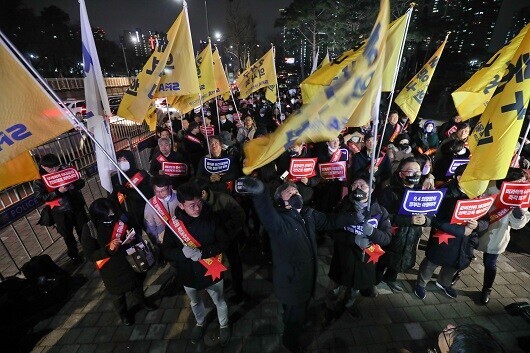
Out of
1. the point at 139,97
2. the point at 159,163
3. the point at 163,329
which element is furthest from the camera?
the point at 159,163

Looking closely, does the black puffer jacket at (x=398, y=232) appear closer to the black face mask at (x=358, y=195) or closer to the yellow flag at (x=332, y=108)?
the black face mask at (x=358, y=195)

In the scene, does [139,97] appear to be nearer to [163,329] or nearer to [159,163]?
[159,163]

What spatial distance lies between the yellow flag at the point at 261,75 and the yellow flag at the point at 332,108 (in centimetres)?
654

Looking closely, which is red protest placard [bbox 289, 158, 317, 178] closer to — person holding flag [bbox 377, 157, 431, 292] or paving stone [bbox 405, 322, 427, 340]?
person holding flag [bbox 377, 157, 431, 292]

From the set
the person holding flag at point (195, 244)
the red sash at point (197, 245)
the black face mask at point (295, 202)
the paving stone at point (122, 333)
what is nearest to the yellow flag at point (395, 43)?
the black face mask at point (295, 202)

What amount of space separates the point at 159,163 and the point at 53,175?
5.50ft

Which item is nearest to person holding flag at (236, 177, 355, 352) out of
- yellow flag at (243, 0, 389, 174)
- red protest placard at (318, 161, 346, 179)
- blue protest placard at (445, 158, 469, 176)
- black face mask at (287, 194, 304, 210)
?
black face mask at (287, 194, 304, 210)

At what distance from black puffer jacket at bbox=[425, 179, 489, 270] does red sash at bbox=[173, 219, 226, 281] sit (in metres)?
2.94

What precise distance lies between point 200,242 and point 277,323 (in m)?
1.70

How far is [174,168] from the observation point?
5.46 metres

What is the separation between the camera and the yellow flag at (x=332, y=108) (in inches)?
101

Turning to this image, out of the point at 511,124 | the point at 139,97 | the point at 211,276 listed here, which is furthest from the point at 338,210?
the point at 139,97

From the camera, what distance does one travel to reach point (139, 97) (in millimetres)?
4543

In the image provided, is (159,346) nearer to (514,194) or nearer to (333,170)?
(333,170)
